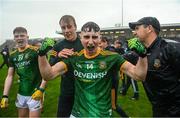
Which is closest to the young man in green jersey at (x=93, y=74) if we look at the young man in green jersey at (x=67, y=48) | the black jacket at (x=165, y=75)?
the black jacket at (x=165, y=75)

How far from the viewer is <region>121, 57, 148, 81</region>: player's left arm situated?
4.23m

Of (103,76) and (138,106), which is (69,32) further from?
(138,106)

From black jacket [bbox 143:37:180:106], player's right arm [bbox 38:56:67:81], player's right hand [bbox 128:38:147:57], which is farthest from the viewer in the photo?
black jacket [bbox 143:37:180:106]

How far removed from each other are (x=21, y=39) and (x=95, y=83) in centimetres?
285

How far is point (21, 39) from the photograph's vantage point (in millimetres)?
6934

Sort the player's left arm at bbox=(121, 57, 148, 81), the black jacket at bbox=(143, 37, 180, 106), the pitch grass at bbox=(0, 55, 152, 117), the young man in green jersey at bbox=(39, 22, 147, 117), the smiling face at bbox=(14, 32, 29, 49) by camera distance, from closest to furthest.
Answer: the player's left arm at bbox=(121, 57, 148, 81) < the young man in green jersey at bbox=(39, 22, 147, 117) < the black jacket at bbox=(143, 37, 180, 106) < the smiling face at bbox=(14, 32, 29, 49) < the pitch grass at bbox=(0, 55, 152, 117)

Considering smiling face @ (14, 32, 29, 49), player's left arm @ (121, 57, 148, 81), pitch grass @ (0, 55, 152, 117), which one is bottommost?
pitch grass @ (0, 55, 152, 117)

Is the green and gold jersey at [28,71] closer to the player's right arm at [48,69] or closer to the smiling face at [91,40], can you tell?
Answer: the player's right arm at [48,69]

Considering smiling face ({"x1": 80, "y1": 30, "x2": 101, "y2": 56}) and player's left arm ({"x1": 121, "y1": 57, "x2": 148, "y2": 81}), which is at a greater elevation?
smiling face ({"x1": 80, "y1": 30, "x2": 101, "y2": 56})

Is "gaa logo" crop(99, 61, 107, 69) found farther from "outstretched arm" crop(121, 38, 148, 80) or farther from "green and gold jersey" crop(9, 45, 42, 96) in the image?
"green and gold jersey" crop(9, 45, 42, 96)

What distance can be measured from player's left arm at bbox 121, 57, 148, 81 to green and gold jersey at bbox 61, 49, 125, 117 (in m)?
0.11

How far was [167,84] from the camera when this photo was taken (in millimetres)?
5156

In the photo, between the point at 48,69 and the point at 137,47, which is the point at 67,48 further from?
the point at 137,47

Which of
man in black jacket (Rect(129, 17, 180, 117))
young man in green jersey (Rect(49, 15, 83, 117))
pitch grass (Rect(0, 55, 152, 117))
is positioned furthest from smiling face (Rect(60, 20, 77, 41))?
pitch grass (Rect(0, 55, 152, 117))
